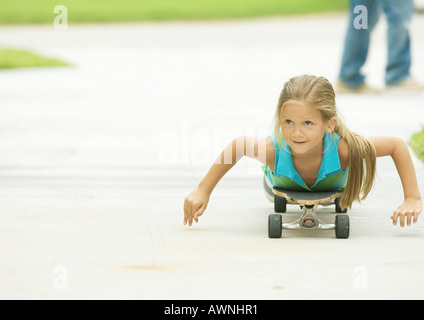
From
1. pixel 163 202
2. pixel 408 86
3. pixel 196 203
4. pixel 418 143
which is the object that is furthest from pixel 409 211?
pixel 408 86

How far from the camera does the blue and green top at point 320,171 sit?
4223mm

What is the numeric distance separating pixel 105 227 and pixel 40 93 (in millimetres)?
6031

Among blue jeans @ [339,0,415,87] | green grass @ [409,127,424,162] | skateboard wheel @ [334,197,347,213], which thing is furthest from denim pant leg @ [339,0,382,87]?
skateboard wheel @ [334,197,347,213]

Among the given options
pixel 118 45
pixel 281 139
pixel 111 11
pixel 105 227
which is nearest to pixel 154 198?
pixel 105 227

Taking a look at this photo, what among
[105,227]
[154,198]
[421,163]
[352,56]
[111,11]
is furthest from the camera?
[111,11]

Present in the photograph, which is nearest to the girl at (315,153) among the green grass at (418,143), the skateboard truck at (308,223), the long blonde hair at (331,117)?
the long blonde hair at (331,117)

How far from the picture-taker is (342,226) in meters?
4.12

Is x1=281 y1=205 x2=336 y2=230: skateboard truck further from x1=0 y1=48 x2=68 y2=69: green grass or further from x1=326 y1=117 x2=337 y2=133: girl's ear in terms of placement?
x1=0 y1=48 x2=68 y2=69: green grass

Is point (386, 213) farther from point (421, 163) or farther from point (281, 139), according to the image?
point (421, 163)

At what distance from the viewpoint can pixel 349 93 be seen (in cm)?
997

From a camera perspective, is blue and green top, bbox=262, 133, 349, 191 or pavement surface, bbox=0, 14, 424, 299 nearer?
pavement surface, bbox=0, 14, 424, 299

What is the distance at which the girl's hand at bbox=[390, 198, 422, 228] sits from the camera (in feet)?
13.5

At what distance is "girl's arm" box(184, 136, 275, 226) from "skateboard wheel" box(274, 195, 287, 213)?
436mm

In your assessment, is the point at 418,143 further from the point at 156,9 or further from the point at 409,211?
the point at 156,9
